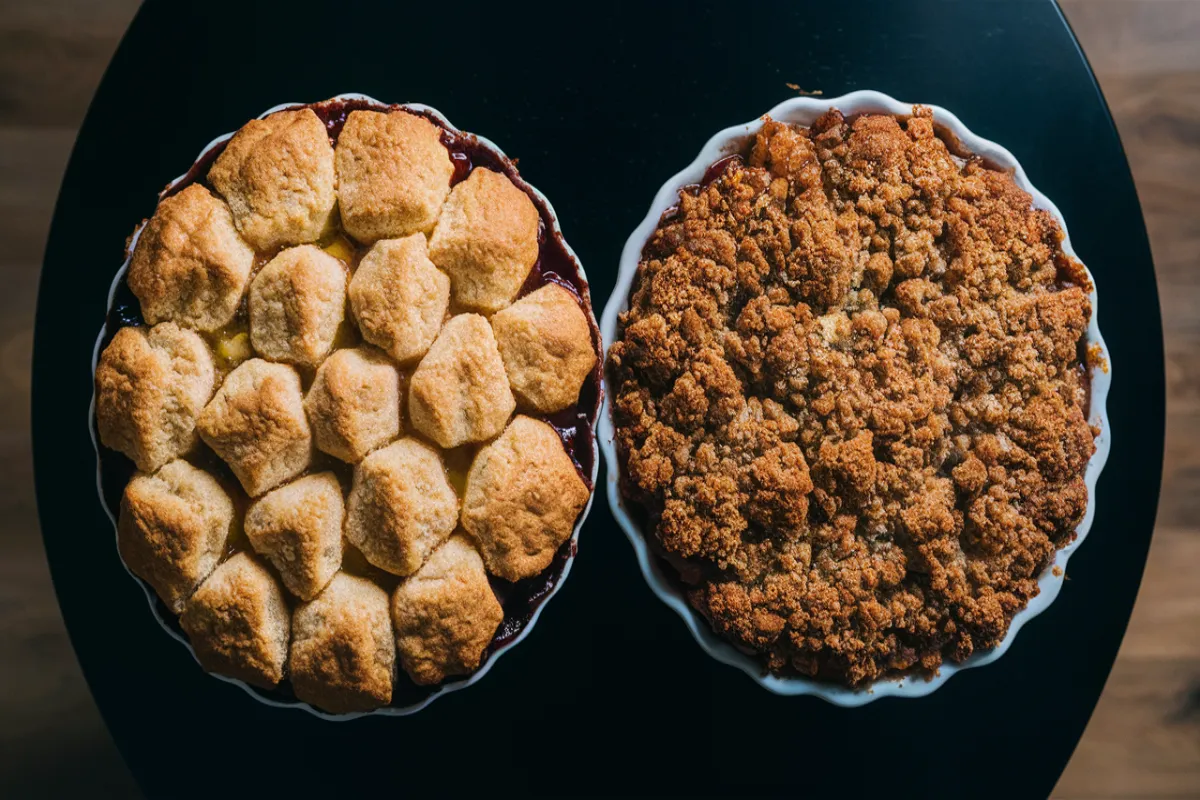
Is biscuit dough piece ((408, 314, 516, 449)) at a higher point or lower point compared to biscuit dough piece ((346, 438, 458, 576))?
higher

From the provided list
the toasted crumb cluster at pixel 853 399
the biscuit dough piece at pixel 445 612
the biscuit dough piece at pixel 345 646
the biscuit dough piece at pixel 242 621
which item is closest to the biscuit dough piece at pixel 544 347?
the toasted crumb cluster at pixel 853 399

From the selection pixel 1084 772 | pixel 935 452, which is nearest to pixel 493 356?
pixel 935 452

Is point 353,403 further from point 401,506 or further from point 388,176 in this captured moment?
point 388,176

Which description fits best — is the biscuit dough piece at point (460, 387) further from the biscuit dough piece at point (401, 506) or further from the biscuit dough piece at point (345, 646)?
the biscuit dough piece at point (345, 646)

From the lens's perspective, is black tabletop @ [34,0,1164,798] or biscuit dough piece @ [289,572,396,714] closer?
biscuit dough piece @ [289,572,396,714]

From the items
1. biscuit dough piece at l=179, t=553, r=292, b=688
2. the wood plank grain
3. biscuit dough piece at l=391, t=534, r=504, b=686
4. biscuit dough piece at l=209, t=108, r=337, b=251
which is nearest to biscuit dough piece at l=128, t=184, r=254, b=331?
biscuit dough piece at l=209, t=108, r=337, b=251

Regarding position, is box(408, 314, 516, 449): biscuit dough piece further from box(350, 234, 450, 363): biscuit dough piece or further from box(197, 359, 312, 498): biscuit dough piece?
box(197, 359, 312, 498): biscuit dough piece
